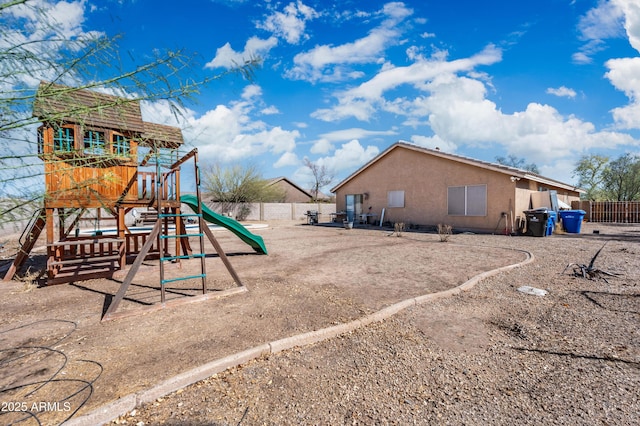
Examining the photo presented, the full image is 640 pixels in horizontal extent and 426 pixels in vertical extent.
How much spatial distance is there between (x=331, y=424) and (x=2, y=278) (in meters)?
8.44

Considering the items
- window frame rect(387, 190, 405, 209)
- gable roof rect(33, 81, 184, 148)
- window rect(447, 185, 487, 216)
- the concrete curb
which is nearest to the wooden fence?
window rect(447, 185, 487, 216)

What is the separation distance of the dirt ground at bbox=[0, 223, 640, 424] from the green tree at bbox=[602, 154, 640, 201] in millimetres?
38233

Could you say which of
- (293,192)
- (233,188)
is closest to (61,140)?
(233,188)

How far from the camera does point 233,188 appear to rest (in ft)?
98.5

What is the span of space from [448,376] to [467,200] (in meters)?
15.0

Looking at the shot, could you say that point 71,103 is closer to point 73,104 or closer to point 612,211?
point 73,104

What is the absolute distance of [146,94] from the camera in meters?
2.02

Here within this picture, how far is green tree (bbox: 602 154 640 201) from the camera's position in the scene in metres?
33.4

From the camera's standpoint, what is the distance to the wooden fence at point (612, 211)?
889 inches

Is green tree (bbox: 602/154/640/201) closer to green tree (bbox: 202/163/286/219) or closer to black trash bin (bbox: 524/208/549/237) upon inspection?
black trash bin (bbox: 524/208/549/237)

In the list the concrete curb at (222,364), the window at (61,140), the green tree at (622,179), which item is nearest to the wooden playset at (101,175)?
the window at (61,140)

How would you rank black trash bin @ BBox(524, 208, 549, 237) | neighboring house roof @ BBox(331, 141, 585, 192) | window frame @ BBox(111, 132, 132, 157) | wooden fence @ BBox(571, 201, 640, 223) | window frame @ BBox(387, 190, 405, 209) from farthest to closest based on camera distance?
wooden fence @ BBox(571, 201, 640, 223) < window frame @ BBox(387, 190, 405, 209) < neighboring house roof @ BBox(331, 141, 585, 192) < black trash bin @ BBox(524, 208, 549, 237) < window frame @ BBox(111, 132, 132, 157)

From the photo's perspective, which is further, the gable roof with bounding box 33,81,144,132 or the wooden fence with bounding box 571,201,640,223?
the wooden fence with bounding box 571,201,640,223

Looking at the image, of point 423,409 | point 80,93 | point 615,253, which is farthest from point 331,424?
point 615,253
